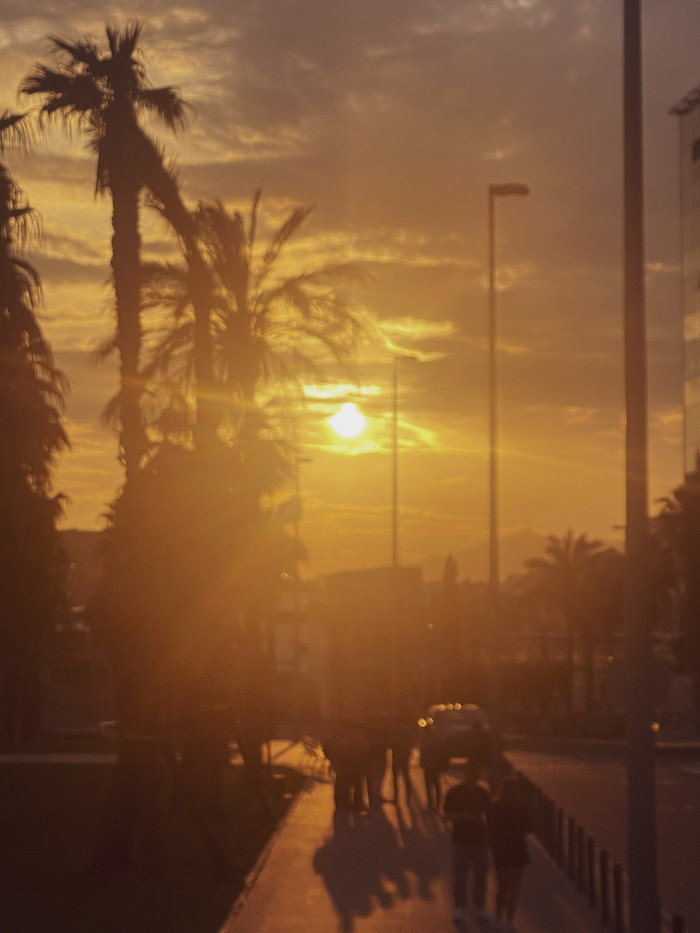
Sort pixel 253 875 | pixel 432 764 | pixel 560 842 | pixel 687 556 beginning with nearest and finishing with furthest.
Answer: pixel 253 875 → pixel 560 842 → pixel 432 764 → pixel 687 556

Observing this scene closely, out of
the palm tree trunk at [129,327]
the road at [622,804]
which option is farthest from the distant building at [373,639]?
the palm tree trunk at [129,327]

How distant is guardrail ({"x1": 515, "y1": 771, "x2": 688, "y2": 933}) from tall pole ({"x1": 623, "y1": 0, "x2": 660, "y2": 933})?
595mm

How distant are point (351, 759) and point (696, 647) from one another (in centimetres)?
3993

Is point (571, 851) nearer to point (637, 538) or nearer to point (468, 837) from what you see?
point (468, 837)

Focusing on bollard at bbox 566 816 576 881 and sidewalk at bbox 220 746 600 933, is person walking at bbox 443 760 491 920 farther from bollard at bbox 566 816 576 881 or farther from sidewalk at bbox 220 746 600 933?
bollard at bbox 566 816 576 881

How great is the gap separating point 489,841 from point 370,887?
102 inches

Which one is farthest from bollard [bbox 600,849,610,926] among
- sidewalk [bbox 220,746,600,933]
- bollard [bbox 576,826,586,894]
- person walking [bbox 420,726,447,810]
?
person walking [bbox 420,726,447,810]

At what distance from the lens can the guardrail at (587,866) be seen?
14.6 meters

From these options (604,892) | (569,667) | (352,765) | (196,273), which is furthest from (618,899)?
(569,667)

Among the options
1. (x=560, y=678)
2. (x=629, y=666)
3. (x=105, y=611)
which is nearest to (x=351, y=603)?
(x=560, y=678)

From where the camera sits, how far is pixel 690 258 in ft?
258

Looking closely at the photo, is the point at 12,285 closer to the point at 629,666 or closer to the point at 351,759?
Answer: the point at 351,759

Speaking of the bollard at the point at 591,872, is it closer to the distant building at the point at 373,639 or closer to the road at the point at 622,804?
the road at the point at 622,804

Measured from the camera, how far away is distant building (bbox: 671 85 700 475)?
253 ft
